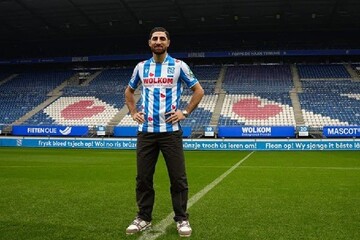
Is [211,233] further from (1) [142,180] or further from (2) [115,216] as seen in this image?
(2) [115,216]

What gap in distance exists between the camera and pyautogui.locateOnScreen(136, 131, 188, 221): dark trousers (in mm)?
4074

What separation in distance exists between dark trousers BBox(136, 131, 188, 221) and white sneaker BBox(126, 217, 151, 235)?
2.1 inches

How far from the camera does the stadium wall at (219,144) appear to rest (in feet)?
65.6

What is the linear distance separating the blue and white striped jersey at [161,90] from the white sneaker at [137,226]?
3.00ft

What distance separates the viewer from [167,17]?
29375mm

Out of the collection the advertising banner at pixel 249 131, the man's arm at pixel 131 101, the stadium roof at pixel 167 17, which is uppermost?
the stadium roof at pixel 167 17

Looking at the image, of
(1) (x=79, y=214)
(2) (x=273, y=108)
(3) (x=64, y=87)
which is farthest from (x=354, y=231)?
(3) (x=64, y=87)

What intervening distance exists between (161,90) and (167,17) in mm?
26300

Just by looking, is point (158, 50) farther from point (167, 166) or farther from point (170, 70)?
point (167, 166)

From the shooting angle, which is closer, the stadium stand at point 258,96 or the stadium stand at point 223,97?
the stadium stand at point 258,96

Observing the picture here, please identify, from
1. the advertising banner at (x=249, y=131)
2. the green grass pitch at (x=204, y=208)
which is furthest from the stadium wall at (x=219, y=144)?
the green grass pitch at (x=204, y=208)

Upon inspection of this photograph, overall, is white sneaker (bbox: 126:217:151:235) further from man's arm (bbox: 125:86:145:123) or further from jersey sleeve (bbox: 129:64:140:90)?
jersey sleeve (bbox: 129:64:140:90)

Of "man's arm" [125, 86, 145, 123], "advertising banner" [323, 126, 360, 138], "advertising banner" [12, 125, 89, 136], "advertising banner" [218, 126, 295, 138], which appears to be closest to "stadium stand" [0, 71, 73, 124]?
"advertising banner" [12, 125, 89, 136]

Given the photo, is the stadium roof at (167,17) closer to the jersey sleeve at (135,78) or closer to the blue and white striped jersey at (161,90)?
the jersey sleeve at (135,78)
